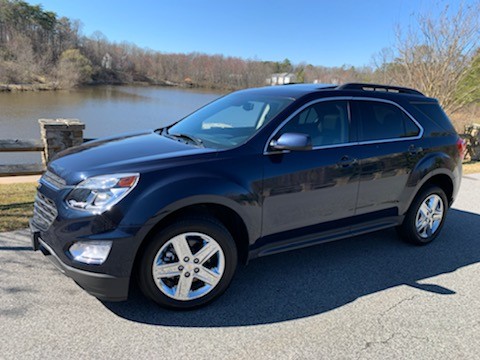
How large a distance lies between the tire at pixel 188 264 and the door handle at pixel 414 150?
7.65 ft

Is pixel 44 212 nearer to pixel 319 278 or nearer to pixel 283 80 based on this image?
pixel 319 278

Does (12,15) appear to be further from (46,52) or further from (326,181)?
(326,181)

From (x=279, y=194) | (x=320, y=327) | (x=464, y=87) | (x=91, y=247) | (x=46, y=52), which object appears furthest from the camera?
(x=46, y=52)

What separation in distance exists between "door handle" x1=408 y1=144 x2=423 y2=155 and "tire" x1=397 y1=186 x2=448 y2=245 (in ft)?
1.70

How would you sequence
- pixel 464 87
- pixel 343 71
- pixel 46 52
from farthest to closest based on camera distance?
pixel 46 52, pixel 343 71, pixel 464 87

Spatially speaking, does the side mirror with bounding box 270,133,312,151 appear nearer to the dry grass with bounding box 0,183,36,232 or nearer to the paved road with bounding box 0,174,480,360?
the paved road with bounding box 0,174,480,360

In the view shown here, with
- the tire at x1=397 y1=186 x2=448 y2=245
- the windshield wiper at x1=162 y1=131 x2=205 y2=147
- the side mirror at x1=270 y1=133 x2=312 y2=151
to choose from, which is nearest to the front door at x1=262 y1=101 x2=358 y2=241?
the side mirror at x1=270 y1=133 x2=312 y2=151

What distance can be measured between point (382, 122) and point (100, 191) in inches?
114

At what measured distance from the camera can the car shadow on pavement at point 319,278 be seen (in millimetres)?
2922

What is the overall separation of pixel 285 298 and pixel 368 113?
2038 mm

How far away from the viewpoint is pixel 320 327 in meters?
2.84

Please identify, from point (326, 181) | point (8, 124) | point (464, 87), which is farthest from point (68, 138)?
point (8, 124)

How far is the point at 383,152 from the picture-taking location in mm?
3865

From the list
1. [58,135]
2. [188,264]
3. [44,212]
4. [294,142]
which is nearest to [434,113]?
[294,142]
